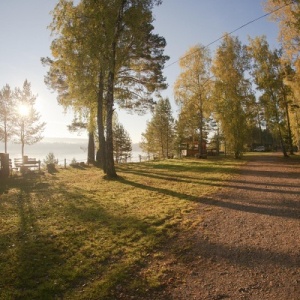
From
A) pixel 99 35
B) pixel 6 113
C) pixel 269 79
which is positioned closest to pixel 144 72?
pixel 99 35

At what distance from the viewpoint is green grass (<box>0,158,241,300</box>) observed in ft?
13.1

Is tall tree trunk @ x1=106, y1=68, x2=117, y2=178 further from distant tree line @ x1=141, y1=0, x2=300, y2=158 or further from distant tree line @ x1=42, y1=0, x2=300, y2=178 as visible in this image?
distant tree line @ x1=141, y1=0, x2=300, y2=158

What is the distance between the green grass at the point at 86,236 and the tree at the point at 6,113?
28.3m

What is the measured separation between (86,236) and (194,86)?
23.6m

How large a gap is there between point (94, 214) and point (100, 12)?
10184 mm

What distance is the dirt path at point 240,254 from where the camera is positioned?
3807mm

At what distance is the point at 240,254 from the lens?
490cm

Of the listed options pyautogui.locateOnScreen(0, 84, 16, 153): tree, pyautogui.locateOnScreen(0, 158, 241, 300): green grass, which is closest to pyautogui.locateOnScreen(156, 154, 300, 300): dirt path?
pyautogui.locateOnScreen(0, 158, 241, 300): green grass

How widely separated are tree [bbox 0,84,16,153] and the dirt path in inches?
1391

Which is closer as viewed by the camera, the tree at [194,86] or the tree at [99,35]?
the tree at [99,35]

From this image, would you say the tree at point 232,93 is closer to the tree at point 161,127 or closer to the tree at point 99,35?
the tree at point 99,35

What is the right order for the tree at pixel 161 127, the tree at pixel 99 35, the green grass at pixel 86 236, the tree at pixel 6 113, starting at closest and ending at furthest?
the green grass at pixel 86 236 < the tree at pixel 99 35 < the tree at pixel 6 113 < the tree at pixel 161 127

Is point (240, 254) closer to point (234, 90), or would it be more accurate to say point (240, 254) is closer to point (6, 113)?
point (234, 90)

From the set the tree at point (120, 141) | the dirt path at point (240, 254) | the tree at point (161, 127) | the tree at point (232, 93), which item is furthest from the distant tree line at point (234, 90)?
the tree at point (120, 141)
